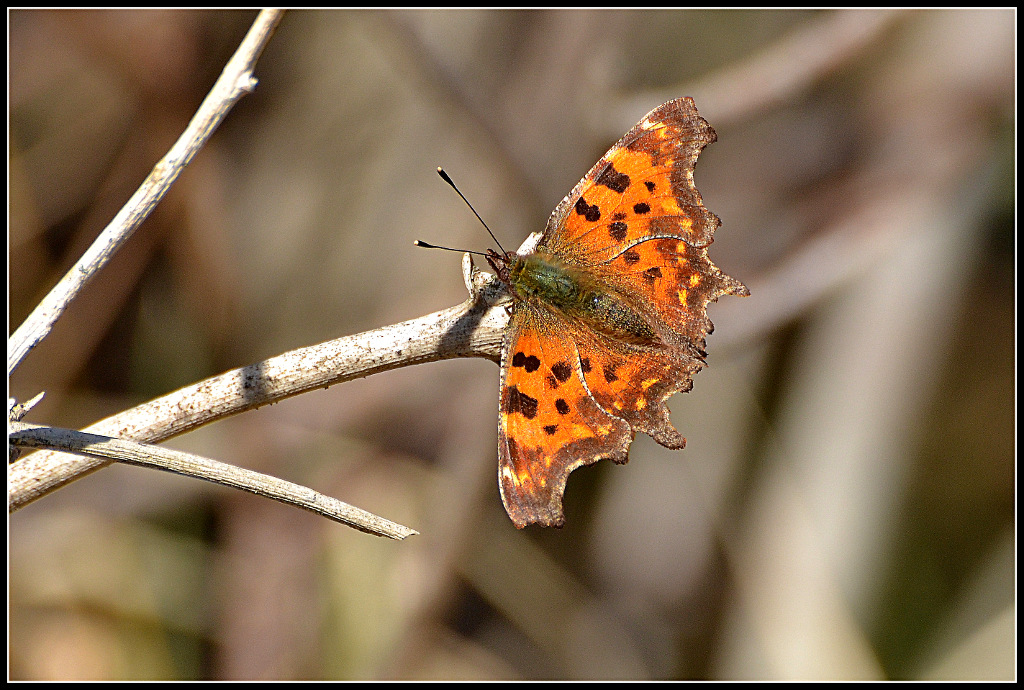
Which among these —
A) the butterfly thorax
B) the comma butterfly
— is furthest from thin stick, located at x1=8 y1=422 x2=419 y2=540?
the butterfly thorax

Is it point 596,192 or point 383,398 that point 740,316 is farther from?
point 383,398

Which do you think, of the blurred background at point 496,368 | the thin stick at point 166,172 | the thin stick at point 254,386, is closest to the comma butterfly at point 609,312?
the thin stick at point 254,386

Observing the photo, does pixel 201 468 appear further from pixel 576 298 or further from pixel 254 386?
pixel 576 298

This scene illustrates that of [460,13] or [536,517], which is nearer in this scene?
[536,517]

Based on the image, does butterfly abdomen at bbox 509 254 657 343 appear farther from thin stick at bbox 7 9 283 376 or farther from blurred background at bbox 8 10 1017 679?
blurred background at bbox 8 10 1017 679

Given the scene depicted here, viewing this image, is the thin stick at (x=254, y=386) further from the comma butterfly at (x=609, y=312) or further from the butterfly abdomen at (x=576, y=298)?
the butterfly abdomen at (x=576, y=298)

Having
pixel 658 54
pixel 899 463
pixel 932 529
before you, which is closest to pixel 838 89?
pixel 658 54
